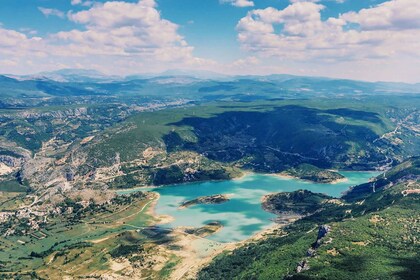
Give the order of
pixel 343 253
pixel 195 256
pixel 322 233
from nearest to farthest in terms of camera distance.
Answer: pixel 343 253 → pixel 322 233 → pixel 195 256

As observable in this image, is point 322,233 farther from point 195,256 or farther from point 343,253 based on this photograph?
point 195,256

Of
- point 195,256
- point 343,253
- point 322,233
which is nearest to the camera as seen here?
point 343,253

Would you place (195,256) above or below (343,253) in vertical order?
below

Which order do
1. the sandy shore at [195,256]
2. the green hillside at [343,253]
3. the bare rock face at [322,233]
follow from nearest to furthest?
the green hillside at [343,253] → the bare rock face at [322,233] → the sandy shore at [195,256]

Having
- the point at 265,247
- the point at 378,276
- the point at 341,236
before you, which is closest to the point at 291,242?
the point at 265,247

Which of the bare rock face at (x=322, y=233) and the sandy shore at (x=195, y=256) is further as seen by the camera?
the sandy shore at (x=195, y=256)

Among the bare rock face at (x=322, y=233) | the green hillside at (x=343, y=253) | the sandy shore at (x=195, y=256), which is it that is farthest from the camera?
the sandy shore at (x=195, y=256)

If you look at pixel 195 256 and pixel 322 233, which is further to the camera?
pixel 195 256

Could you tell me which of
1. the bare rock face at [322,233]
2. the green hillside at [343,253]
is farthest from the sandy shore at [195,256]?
the bare rock face at [322,233]

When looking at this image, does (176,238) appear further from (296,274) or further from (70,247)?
(296,274)

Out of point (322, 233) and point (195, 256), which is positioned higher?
point (322, 233)

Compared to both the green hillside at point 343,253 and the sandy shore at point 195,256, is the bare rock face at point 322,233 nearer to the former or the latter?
the green hillside at point 343,253

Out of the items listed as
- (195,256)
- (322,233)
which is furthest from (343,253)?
(195,256)
